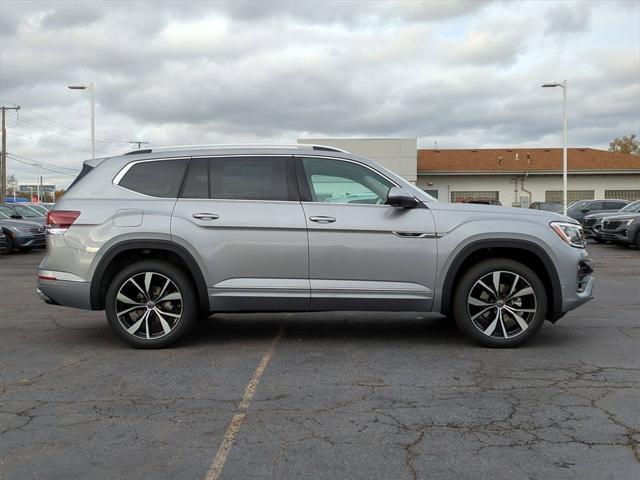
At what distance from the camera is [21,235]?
17.5 metres

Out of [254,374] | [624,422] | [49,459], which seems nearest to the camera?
[49,459]

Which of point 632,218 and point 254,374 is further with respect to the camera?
point 632,218

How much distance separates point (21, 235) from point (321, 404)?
1570 cm

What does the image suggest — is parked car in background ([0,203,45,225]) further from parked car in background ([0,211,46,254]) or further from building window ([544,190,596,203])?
building window ([544,190,596,203])

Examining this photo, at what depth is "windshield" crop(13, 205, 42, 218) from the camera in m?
21.8

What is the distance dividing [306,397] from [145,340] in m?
2.04

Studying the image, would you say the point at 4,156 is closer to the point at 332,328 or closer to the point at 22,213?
the point at 22,213

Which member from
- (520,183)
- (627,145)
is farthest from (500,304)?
(627,145)

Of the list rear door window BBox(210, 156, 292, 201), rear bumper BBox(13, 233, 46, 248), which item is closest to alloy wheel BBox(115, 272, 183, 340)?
rear door window BBox(210, 156, 292, 201)

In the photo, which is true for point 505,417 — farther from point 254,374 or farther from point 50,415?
point 50,415

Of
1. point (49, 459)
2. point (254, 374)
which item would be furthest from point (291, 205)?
point (49, 459)

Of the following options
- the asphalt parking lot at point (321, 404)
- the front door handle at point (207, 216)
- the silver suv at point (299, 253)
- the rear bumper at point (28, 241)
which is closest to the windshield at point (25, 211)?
the rear bumper at point (28, 241)

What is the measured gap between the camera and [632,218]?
17953mm

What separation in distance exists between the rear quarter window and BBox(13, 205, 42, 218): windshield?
1757cm
